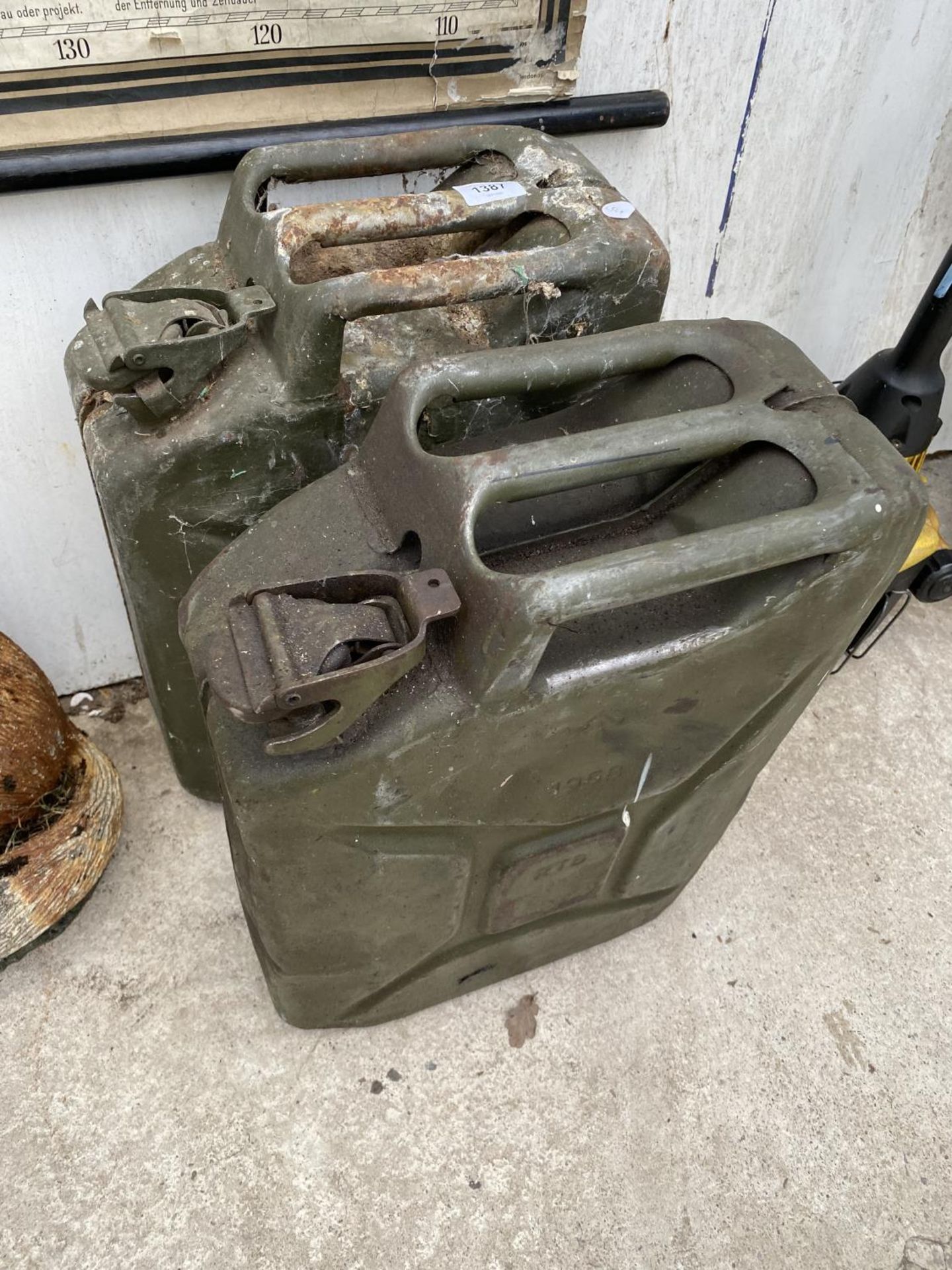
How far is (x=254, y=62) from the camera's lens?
1.07 m

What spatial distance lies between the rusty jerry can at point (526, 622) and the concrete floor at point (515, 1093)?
0.79ft

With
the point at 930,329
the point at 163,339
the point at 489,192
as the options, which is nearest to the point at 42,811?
the point at 163,339

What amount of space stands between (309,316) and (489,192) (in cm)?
27

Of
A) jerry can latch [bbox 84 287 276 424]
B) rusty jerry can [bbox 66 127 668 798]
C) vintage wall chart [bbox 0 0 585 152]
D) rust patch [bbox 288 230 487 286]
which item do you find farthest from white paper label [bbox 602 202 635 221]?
jerry can latch [bbox 84 287 276 424]

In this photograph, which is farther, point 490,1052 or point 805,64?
point 805,64

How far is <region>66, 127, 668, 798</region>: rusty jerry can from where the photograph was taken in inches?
37.2

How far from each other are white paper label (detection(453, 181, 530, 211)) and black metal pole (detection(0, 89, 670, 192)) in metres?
0.19

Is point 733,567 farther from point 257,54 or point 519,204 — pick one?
point 257,54

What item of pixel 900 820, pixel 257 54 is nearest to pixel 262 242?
pixel 257 54

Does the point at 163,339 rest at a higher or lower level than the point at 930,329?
higher

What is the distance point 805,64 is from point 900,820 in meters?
1.14

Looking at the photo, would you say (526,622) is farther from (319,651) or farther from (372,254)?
(372,254)

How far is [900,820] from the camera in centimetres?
153

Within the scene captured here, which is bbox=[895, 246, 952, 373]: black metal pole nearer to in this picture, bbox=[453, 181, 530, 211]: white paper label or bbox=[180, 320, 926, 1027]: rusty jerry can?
bbox=[180, 320, 926, 1027]: rusty jerry can
